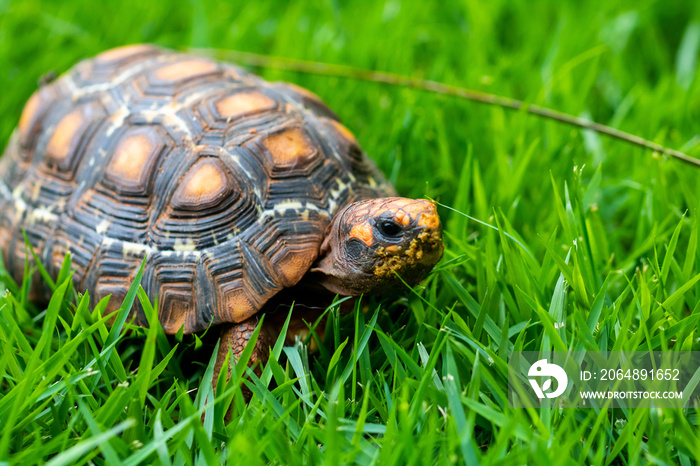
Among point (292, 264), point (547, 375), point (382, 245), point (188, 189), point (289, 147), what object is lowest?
point (547, 375)

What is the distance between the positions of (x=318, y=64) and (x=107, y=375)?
2.69 meters

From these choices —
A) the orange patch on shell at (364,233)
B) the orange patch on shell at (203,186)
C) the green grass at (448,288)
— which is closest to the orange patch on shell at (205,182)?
the orange patch on shell at (203,186)

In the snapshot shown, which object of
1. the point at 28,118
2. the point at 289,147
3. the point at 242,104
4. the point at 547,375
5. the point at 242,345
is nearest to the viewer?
the point at 547,375

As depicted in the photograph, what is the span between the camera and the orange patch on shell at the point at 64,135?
2883 mm

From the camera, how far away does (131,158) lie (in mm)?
2639

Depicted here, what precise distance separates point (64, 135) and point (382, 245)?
1.81 meters

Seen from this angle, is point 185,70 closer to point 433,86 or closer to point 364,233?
point 364,233

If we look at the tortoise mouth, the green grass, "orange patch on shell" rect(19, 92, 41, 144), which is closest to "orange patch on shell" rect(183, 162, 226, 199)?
the green grass

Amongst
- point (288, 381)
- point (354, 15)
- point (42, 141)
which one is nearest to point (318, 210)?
point (288, 381)

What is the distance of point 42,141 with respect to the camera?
3064 millimetres

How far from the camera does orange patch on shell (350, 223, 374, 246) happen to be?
7.36ft

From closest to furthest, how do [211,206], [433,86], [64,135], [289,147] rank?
[211,206] < [289,147] < [64,135] < [433,86]

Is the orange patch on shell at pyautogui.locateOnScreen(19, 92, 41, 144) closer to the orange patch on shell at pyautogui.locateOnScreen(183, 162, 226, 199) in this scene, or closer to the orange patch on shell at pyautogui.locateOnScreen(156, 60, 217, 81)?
the orange patch on shell at pyautogui.locateOnScreen(156, 60, 217, 81)

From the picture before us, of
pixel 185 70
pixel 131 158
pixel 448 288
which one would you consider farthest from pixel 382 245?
pixel 185 70
